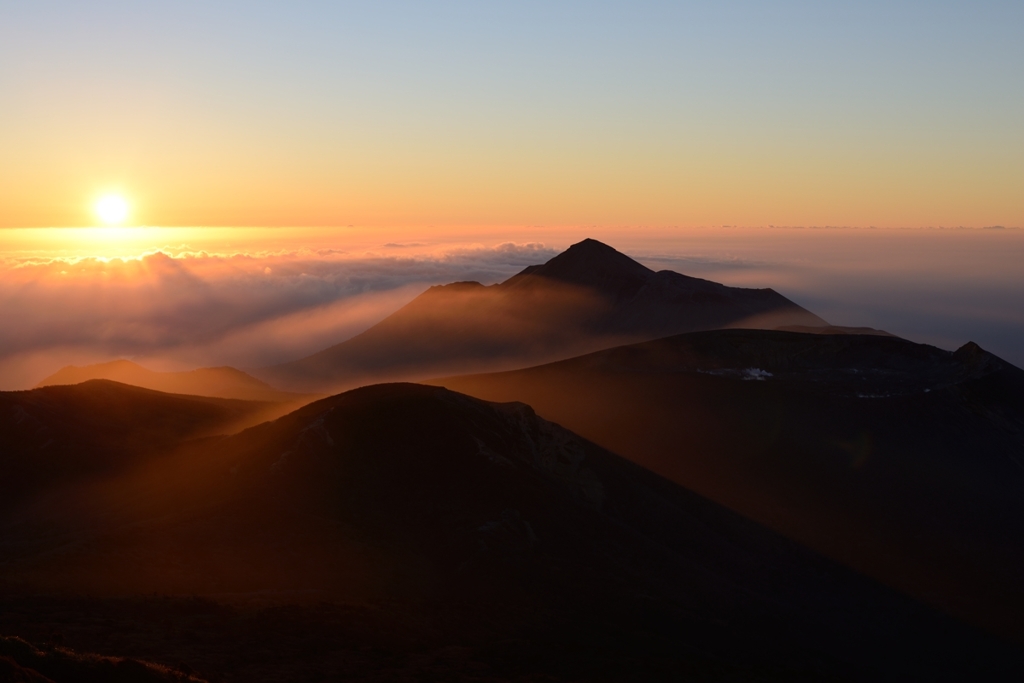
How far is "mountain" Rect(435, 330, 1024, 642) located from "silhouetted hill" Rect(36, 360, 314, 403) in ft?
188

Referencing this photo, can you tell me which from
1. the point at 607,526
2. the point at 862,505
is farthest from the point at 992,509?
the point at 607,526

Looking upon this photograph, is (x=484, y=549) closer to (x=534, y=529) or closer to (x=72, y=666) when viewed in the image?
(x=534, y=529)

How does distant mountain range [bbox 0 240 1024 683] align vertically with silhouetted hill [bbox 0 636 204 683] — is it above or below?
below

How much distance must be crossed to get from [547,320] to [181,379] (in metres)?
73.1

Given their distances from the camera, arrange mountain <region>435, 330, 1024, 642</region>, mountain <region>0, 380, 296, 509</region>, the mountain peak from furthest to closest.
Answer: the mountain peak < mountain <region>435, 330, 1024, 642</region> < mountain <region>0, 380, 296, 509</region>

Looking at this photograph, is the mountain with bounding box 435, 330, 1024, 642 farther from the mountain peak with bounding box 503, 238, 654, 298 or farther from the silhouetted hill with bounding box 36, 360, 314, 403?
the mountain peak with bounding box 503, 238, 654, 298

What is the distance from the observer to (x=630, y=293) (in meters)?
178

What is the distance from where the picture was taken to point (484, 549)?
45438mm

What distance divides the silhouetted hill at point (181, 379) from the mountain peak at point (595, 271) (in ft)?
218

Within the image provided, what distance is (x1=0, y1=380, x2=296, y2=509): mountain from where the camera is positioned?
56844mm

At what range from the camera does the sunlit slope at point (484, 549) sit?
37.9 meters

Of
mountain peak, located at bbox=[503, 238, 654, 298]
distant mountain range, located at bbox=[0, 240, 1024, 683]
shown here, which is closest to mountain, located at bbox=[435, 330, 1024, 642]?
distant mountain range, located at bbox=[0, 240, 1024, 683]

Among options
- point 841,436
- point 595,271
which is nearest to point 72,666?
point 841,436

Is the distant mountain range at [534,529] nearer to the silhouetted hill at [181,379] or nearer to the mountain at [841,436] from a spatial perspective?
the mountain at [841,436]
